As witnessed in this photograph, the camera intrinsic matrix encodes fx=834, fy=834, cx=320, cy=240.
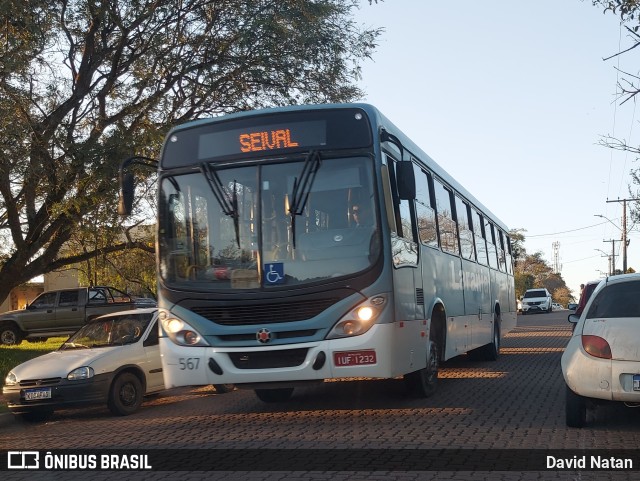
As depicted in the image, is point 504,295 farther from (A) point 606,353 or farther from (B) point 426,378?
(A) point 606,353

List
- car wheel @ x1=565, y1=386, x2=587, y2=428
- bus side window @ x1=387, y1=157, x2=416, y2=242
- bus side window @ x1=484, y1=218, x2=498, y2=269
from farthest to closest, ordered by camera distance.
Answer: bus side window @ x1=484, y1=218, x2=498, y2=269, bus side window @ x1=387, y1=157, x2=416, y2=242, car wheel @ x1=565, y1=386, x2=587, y2=428

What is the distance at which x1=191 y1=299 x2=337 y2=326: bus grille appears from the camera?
9.25 m

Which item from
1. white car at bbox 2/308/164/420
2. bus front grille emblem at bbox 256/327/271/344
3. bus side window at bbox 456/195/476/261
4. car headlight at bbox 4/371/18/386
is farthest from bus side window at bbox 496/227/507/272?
car headlight at bbox 4/371/18/386

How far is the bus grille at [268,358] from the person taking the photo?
926cm

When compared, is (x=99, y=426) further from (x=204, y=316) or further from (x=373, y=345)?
(x=373, y=345)

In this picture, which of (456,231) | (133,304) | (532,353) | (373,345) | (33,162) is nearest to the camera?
(373,345)

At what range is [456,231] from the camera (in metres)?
14.2

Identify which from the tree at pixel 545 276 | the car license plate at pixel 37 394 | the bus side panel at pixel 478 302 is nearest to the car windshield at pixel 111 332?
the car license plate at pixel 37 394

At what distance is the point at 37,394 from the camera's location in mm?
11312

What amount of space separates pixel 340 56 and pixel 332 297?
472 inches

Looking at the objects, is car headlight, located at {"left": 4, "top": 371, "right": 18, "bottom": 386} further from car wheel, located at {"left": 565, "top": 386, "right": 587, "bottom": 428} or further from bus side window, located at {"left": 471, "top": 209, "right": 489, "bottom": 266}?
bus side window, located at {"left": 471, "top": 209, "right": 489, "bottom": 266}

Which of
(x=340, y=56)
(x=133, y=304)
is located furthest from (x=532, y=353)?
(x=133, y=304)

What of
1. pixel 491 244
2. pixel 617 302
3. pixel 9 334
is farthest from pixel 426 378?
pixel 9 334

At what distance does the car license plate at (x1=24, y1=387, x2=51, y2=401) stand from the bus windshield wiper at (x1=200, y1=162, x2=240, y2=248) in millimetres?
3817
